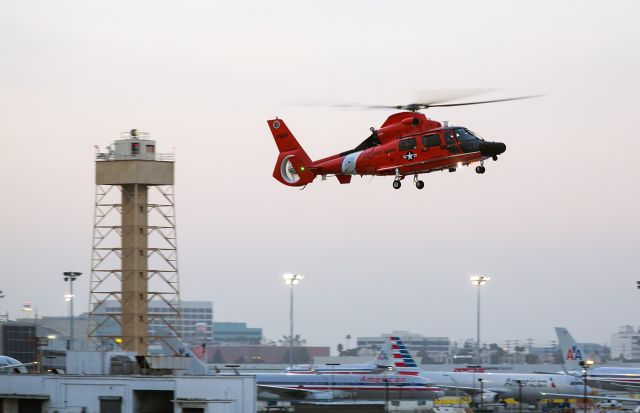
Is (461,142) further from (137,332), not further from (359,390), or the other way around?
(137,332)

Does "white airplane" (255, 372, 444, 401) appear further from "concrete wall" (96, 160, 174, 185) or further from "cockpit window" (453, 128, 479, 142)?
"cockpit window" (453, 128, 479, 142)

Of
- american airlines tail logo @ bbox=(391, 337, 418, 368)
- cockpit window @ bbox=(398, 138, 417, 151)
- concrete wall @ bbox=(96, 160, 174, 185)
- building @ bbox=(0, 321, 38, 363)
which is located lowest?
american airlines tail logo @ bbox=(391, 337, 418, 368)

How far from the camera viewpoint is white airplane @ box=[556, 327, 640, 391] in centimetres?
8344

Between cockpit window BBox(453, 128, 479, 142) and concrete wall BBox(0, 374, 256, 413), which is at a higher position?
cockpit window BBox(453, 128, 479, 142)

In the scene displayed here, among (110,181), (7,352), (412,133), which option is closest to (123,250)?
(110,181)

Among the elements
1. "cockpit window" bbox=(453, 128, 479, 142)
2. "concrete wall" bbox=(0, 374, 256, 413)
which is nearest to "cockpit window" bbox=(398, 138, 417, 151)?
"cockpit window" bbox=(453, 128, 479, 142)

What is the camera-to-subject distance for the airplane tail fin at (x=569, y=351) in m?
94.8

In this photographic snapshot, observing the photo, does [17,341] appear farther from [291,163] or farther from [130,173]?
[291,163]

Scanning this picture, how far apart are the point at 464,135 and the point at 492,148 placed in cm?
148

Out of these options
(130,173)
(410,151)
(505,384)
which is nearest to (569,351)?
(505,384)

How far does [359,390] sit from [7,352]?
88.4 feet

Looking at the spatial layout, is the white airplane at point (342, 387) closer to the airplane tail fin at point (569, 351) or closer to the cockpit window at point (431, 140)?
the airplane tail fin at point (569, 351)

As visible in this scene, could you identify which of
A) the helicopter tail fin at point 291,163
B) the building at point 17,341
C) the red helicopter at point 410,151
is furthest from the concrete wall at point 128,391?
the building at point 17,341

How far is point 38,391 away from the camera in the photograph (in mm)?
43031
